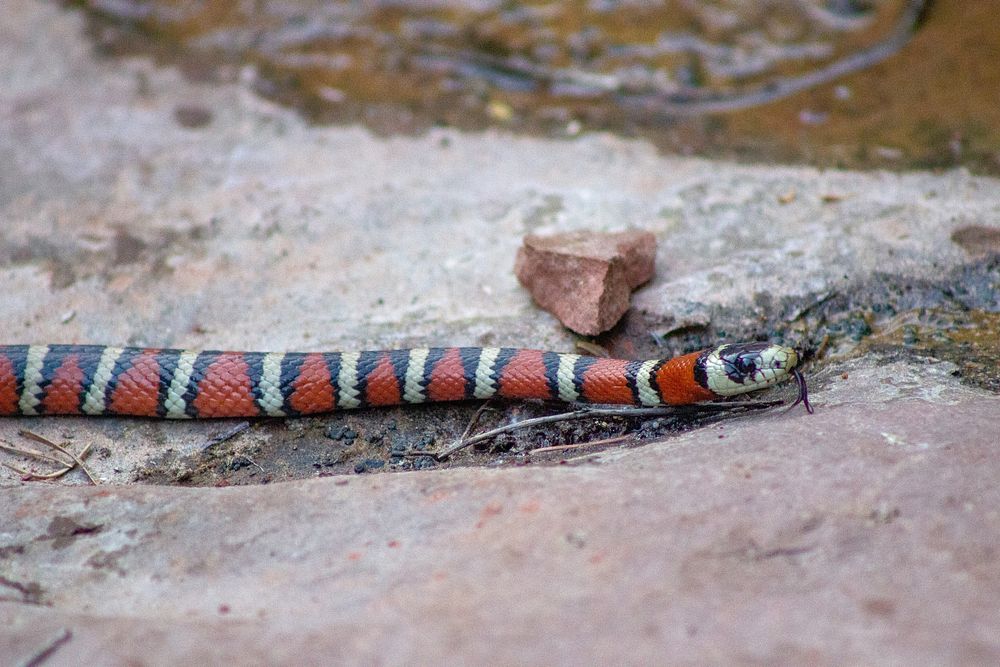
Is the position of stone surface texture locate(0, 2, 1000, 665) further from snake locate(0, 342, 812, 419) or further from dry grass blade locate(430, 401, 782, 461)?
dry grass blade locate(430, 401, 782, 461)

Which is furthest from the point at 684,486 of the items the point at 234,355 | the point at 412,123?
the point at 412,123

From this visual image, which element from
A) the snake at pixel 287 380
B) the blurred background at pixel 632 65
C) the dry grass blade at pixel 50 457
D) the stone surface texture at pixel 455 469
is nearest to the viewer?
the stone surface texture at pixel 455 469

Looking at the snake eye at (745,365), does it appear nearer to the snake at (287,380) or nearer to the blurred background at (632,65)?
the snake at (287,380)

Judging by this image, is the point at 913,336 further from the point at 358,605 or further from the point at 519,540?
the point at 358,605

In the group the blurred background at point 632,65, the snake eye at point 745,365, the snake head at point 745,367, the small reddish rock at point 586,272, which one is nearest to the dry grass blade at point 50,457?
the small reddish rock at point 586,272

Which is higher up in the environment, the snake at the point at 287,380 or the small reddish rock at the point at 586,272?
the small reddish rock at the point at 586,272

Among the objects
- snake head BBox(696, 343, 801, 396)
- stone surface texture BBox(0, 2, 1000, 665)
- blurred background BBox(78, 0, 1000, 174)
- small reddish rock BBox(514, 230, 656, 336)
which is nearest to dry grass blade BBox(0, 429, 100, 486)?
stone surface texture BBox(0, 2, 1000, 665)
